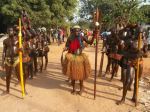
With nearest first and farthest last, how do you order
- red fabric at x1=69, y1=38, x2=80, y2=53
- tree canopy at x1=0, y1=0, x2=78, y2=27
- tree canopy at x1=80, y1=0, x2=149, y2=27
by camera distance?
red fabric at x1=69, y1=38, x2=80, y2=53
tree canopy at x1=80, y1=0, x2=149, y2=27
tree canopy at x1=0, y1=0, x2=78, y2=27

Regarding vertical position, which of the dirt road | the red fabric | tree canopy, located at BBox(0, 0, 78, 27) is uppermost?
tree canopy, located at BBox(0, 0, 78, 27)

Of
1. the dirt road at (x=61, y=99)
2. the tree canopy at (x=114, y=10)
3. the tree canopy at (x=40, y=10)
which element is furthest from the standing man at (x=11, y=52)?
the tree canopy at (x=40, y=10)

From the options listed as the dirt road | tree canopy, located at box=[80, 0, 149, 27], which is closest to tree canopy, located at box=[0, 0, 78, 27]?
tree canopy, located at box=[80, 0, 149, 27]

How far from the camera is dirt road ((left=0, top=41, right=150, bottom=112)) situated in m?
8.04

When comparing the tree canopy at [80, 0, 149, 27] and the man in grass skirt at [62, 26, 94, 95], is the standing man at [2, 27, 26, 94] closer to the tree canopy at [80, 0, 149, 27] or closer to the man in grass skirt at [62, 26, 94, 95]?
the man in grass skirt at [62, 26, 94, 95]

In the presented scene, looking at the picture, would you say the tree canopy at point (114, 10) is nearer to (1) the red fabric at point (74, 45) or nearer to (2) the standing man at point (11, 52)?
(1) the red fabric at point (74, 45)

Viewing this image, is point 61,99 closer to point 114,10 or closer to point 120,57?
point 120,57

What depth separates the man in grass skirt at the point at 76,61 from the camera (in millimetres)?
9031

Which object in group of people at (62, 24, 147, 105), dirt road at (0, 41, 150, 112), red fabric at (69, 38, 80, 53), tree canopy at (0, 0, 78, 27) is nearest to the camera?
dirt road at (0, 41, 150, 112)

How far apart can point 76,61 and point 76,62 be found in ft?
0.10

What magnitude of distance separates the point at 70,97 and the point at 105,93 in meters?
1.07

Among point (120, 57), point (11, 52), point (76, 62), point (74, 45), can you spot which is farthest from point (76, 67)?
point (11, 52)

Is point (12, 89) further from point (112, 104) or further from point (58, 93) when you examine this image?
point (112, 104)

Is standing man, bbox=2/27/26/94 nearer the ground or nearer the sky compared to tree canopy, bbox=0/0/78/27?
nearer the ground
